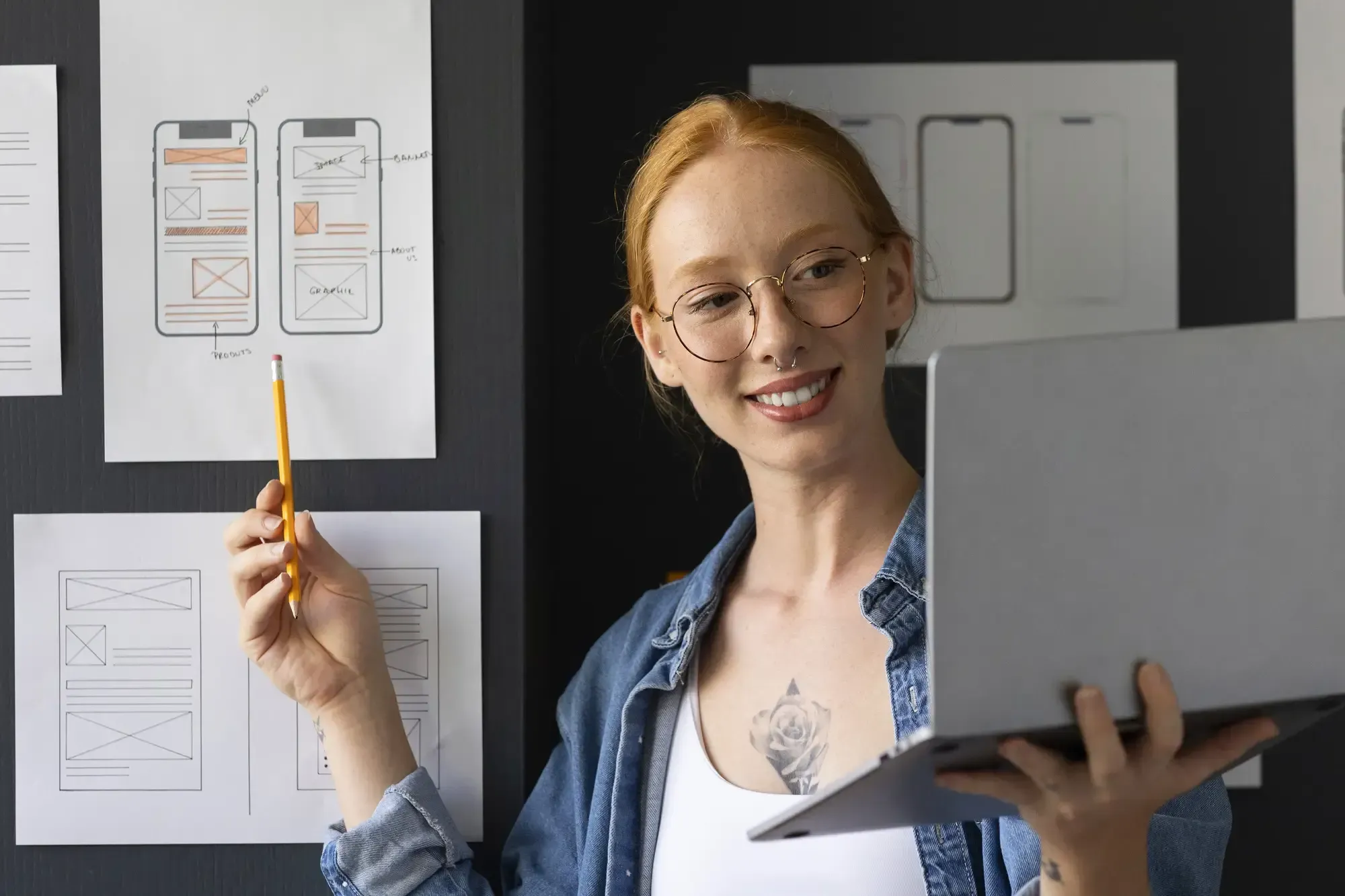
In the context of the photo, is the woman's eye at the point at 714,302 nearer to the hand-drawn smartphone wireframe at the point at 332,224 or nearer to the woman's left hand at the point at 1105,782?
the hand-drawn smartphone wireframe at the point at 332,224

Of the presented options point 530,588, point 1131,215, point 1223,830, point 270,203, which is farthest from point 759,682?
point 1131,215

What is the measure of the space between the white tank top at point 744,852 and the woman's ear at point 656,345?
36 cm

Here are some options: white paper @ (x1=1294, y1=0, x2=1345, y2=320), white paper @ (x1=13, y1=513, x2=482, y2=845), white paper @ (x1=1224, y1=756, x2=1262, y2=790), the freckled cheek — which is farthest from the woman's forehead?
white paper @ (x1=1224, y1=756, x2=1262, y2=790)

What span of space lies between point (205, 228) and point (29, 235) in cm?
20

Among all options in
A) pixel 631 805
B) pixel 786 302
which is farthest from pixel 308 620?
pixel 786 302

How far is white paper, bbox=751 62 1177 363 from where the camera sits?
1.55m

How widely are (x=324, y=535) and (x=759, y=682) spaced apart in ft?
1.60

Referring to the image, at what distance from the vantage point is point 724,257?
1081 mm

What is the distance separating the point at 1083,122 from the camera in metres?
1.55

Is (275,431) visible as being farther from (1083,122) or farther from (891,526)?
(1083,122)

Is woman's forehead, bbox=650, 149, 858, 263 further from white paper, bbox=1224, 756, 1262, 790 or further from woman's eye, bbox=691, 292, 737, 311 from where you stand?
white paper, bbox=1224, 756, 1262, 790

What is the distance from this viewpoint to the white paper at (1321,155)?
1541mm

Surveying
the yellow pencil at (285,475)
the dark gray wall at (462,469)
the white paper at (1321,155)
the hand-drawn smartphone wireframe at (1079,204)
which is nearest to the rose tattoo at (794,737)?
the dark gray wall at (462,469)

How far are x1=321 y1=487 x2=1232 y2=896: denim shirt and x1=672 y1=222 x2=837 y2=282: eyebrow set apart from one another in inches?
11.4
